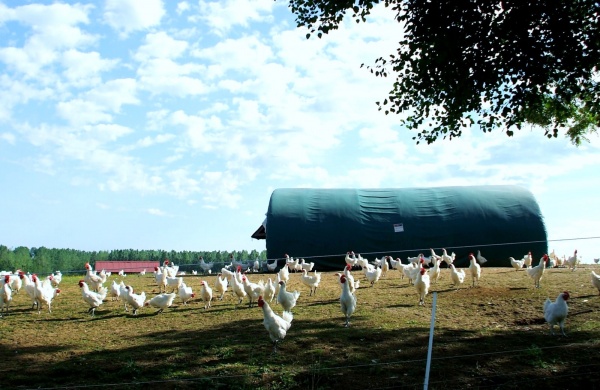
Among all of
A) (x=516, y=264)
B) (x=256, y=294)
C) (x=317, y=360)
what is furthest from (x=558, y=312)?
(x=516, y=264)

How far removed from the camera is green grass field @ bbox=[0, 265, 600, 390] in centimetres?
928

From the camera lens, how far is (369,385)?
29.7 feet

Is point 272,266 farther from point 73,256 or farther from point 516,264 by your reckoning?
point 73,256

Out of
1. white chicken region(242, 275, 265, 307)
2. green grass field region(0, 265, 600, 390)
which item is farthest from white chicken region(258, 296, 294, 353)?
white chicken region(242, 275, 265, 307)

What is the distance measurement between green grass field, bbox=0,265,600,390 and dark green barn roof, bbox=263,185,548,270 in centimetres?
1370

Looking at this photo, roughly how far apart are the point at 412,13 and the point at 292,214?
777 inches

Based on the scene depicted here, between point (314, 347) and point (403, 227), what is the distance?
20467mm

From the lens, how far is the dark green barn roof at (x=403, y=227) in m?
30.0

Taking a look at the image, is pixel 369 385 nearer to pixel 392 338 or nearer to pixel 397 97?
pixel 392 338

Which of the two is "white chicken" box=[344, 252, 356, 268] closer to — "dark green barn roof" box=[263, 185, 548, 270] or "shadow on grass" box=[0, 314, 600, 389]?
"dark green barn roof" box=[263, 185, 548, 270]

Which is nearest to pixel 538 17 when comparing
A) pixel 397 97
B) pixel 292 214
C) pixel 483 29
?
pixel 483 29

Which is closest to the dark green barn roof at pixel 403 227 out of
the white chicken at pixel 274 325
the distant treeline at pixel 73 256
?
the white chicken at pixel 274 325

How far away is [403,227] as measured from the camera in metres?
30.6

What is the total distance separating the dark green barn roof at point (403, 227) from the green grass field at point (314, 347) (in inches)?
539
